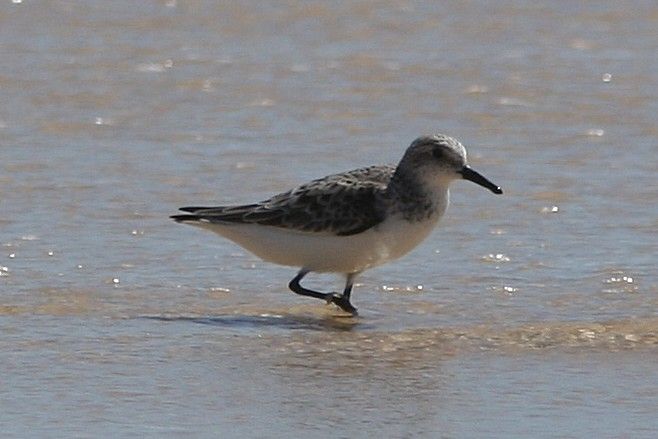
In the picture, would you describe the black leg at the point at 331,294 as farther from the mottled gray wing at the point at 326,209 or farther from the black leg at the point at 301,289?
the mottled gray wing at the point at 326,209

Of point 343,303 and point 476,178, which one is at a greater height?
point 476,178

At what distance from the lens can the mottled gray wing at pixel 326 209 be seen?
891 centimetres

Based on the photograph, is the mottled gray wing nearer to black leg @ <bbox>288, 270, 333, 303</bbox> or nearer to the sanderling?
the sanderling

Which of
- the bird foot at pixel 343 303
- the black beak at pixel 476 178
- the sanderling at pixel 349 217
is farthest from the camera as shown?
the black beak at pixel 476 178

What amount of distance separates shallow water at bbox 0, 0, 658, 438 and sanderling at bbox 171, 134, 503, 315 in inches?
10.2

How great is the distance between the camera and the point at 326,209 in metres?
8.97

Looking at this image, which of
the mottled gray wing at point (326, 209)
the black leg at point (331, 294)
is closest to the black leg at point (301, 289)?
the black leg at point (331, 294)

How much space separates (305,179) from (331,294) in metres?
2.26

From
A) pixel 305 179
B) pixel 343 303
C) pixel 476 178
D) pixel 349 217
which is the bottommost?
pixel 343 303

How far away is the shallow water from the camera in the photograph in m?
7.11

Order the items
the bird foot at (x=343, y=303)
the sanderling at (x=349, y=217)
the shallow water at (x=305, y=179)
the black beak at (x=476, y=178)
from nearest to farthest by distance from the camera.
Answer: the shallow water at (x=305, y=179), the bird foot at (x=343, y=303), the sanderling at (x=349, y=217), the black beak at (x=476, y=178)

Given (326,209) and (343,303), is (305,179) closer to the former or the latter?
A: (326,209)

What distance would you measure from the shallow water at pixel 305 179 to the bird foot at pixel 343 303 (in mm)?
119

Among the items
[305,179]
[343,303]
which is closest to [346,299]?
[343,303]
